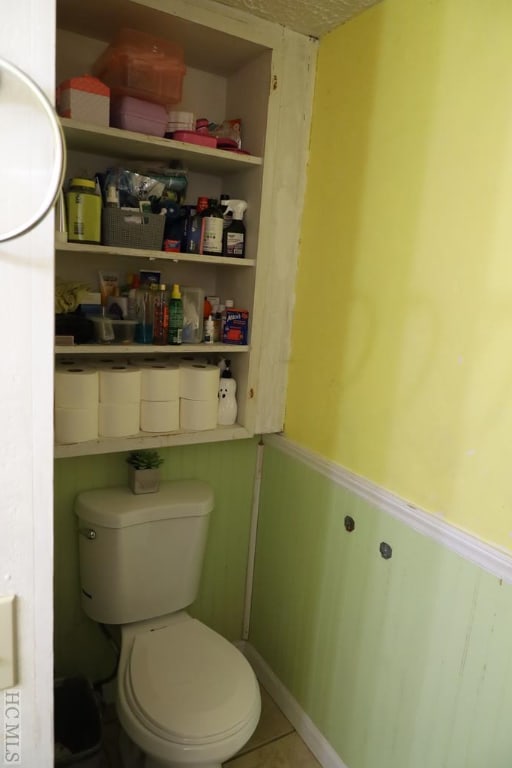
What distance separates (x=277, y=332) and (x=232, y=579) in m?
0.96

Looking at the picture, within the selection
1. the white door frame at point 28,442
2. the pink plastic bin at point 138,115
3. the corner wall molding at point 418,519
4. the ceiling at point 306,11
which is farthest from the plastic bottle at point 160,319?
the white door frame at point 28,442

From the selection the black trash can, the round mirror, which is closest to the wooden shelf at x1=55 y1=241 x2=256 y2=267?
the round mirror

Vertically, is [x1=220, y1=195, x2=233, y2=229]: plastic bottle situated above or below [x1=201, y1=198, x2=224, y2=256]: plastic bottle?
above

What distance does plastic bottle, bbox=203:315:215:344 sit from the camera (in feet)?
5.59

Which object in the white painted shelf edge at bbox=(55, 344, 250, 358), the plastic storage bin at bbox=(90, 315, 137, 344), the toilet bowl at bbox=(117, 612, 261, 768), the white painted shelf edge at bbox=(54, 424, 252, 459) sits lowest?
the toilet bowl at bbox=(117, 612, 261, 768)

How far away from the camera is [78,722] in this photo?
1.51 metres

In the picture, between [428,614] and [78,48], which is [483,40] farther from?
[428,614]

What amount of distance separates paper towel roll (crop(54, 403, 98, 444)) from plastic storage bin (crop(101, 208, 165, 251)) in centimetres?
49

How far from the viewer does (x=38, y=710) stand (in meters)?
0.61

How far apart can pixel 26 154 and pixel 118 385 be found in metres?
1.05

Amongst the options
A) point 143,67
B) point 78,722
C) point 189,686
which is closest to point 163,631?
point 189,686

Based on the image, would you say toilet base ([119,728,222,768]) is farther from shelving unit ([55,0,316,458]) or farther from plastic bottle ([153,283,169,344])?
plastic bottle ([153,283,169,344])

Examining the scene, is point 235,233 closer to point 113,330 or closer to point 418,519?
point 113,330

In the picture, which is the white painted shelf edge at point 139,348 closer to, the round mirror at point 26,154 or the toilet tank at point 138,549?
the toilet tank at point 138,549
